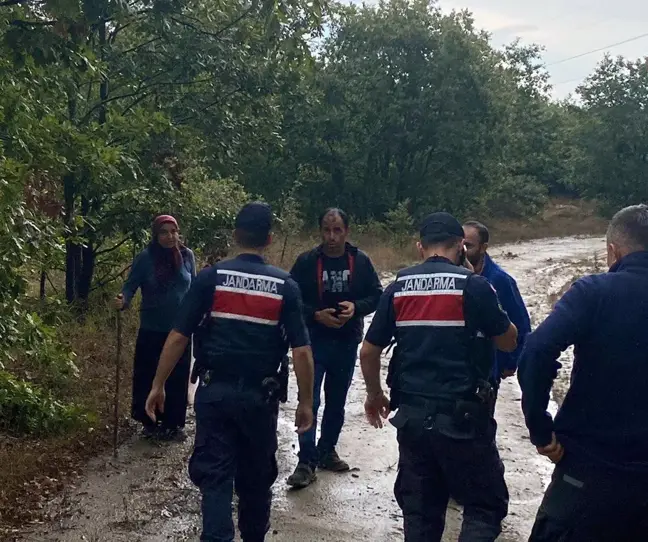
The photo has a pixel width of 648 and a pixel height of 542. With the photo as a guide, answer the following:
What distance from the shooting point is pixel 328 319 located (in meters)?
5.76

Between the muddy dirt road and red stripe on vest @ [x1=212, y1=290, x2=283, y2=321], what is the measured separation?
5.18 ft

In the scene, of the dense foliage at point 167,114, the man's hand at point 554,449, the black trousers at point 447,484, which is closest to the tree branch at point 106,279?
the dense foliage at point 167,114

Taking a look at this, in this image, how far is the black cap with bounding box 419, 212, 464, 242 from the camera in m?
4.12

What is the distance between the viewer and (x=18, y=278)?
5121mm

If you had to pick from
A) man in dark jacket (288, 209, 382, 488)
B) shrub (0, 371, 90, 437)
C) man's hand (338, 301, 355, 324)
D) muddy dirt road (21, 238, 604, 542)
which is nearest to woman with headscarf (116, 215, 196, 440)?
muddy dirt road (21, 238, 604, 542)

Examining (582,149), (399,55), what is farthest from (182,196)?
(582,149)

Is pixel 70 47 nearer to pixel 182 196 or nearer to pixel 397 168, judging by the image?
pixel 182 196

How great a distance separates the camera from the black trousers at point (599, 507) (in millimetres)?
3189

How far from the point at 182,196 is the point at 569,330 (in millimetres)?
7853

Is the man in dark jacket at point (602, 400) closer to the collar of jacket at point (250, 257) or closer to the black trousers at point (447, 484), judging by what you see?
the black trousers at point (447, 484)

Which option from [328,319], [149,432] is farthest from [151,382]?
[328,319]

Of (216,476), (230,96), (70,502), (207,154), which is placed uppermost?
(230,96)

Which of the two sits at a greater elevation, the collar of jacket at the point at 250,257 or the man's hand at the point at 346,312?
the collar of jacket at the point at 250,257

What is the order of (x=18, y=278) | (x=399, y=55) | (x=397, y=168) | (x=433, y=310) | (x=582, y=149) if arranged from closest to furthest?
(x=433, y=310) → (x=18, y=278) → (x=399, y=55) → (x=397, y=168) → (x=582, y=149)
